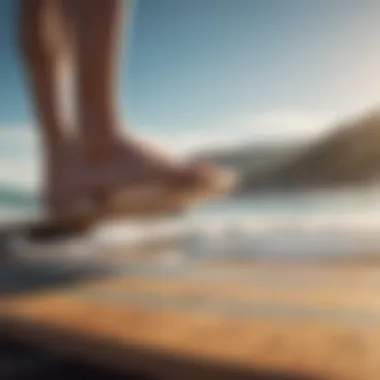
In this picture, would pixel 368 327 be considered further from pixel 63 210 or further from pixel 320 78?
pixel 63 210

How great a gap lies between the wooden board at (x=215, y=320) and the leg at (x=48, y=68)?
17cm

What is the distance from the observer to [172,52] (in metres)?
1.02

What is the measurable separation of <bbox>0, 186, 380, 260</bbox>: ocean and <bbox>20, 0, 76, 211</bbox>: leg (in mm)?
115

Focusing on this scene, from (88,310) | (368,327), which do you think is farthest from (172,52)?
(368,327)

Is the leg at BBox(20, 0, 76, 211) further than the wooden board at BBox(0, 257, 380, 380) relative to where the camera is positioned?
Yes

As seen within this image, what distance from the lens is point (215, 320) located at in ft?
2.62

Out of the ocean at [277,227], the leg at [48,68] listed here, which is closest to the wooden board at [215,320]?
the ocean at [277,227]

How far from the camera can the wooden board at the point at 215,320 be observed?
2.18 ft

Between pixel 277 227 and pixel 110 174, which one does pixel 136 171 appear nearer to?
pixel 110 174

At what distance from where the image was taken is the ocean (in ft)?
3.05

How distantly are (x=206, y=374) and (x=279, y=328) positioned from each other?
0.32 feet

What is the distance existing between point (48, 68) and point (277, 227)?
395 mm

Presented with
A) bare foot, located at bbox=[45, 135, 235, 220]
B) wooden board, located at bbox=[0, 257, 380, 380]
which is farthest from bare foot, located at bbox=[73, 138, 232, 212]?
wooden board, located at bbox=[0, 257, 380, 380]

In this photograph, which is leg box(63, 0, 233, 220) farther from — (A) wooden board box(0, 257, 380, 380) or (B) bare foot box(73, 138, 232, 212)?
(A) wooden board box(0, 257, 380, 380)
